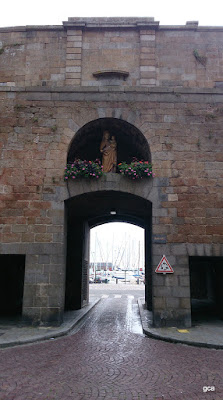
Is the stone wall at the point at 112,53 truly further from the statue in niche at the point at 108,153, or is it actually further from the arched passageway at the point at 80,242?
the arched passageway at the point at 80,242

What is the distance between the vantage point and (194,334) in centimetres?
848

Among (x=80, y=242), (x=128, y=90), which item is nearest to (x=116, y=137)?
(x=128, y=90)

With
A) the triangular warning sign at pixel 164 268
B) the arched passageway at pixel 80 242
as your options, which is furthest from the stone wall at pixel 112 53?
the triangular warning sign at pixel 164 268

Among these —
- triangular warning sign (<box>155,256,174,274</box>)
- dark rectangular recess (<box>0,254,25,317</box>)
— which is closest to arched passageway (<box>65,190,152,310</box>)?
dark rectangular recess (<box>0,254,25,317</box>)

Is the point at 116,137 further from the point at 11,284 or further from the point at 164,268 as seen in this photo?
the point at 11,284

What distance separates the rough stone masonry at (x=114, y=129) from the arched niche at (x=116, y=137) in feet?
0.23

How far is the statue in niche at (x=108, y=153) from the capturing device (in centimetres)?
1096

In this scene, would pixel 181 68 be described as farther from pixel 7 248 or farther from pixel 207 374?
pixel 207 374

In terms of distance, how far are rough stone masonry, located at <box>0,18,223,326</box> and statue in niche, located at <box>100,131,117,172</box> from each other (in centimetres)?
52

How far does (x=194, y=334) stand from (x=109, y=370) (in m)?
3.57

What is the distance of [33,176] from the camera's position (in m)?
10.4

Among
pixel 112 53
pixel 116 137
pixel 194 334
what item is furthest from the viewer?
pixel 116 137

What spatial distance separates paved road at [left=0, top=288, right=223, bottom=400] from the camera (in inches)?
185

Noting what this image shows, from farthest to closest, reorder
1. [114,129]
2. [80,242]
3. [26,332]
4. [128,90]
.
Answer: [80,242], [114,129], [128,90], [26,332]
